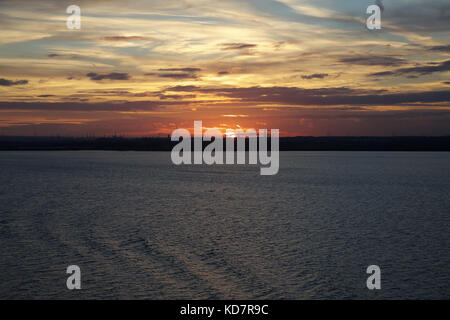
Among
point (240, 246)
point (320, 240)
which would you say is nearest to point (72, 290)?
point (240, 246)

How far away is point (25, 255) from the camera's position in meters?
16.1

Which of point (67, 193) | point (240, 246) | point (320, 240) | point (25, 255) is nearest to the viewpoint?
point (25, 255)

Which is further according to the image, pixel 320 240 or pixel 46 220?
pixel 46 220

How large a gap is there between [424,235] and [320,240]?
14.6 feet

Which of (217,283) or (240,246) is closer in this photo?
(217,283)
